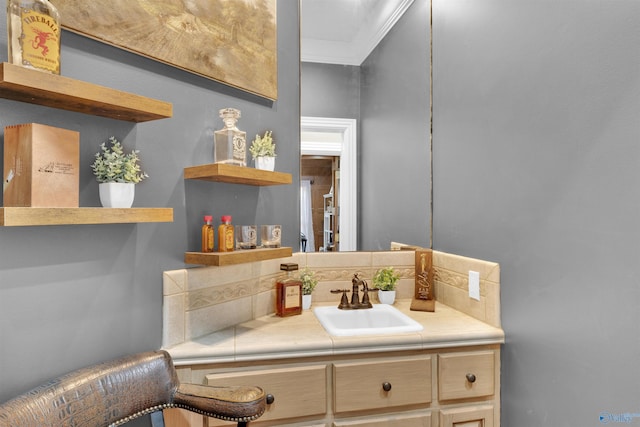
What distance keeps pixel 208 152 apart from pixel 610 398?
1.72 m

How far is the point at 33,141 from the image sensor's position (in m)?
1.01

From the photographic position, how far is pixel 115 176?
1.23 metres

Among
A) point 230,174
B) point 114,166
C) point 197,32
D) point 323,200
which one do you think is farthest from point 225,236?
point 197,32

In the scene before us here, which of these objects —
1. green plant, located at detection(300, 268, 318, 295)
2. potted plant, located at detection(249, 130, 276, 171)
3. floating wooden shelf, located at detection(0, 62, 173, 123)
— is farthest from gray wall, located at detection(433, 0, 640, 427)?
floating wooden shelf, located at detection(0, 62, 173, 123)

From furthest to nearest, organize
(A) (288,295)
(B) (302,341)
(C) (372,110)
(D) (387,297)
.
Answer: (C) (372,110)
(D) (387,297)
(A) (288,295)
(B) (302,341)

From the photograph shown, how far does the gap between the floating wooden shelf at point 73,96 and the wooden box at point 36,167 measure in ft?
0.31

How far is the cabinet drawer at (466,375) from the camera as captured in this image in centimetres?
160

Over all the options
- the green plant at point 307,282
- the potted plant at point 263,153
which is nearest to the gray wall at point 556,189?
the green plant at point 307,282

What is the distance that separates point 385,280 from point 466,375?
2.17 feet

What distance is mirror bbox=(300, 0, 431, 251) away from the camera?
7.10 ft

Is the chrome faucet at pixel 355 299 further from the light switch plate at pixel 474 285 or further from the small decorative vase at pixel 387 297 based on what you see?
the light switch plate at pixel 474 285

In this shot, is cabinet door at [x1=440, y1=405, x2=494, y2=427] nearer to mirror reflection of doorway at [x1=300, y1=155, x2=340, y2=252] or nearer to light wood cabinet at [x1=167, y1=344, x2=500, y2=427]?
light wood cabinet at [x1=167, y1=344, x2=500, y2=427]

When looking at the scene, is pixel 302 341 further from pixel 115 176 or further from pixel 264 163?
pixel 115 176

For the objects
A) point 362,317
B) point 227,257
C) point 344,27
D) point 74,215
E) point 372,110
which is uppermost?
point 344,27
